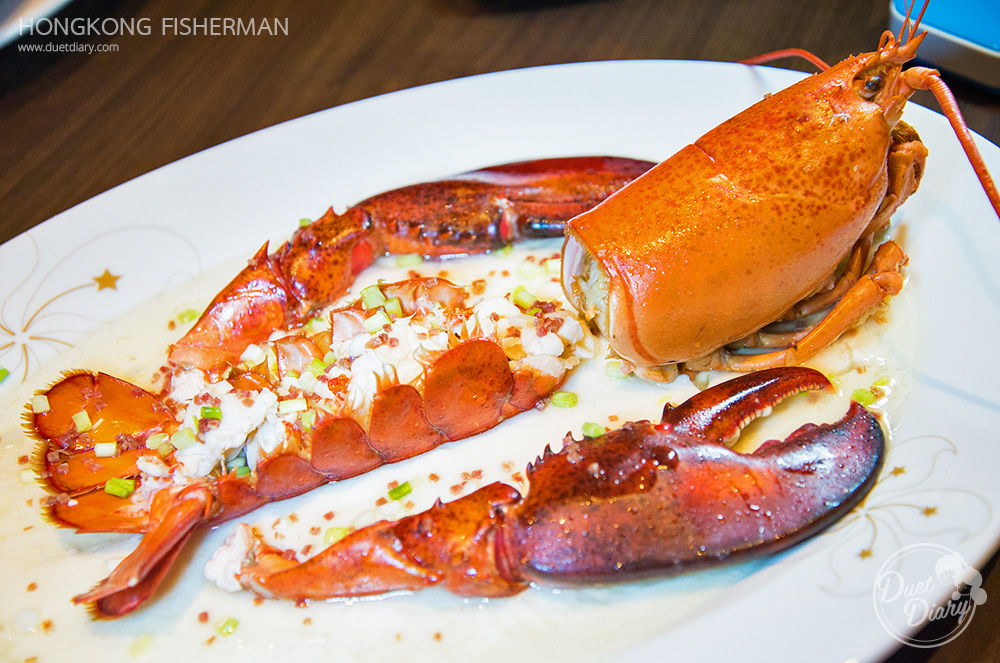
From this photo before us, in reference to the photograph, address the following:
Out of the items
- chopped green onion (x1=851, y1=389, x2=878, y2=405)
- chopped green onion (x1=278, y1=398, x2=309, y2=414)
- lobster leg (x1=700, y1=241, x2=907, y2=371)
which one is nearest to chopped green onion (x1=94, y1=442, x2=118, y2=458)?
chopped green onion (x1=278, y1=398, x2=309, y2=414)

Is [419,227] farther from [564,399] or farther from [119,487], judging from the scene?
[119,487]

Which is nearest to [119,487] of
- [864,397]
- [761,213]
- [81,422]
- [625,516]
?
[81,422]

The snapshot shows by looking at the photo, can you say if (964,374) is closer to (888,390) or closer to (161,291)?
(888,390)

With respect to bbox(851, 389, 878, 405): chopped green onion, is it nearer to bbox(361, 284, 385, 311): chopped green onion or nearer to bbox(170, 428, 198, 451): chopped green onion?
bbox(361, 284, 385, 311): chopped green onion

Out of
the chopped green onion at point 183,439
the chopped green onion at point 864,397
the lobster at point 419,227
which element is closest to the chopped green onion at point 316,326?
the lobster at point 419,227

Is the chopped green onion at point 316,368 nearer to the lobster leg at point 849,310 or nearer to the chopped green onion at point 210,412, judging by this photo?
the chopped green onion at point 210,412

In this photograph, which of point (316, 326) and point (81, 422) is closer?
point (81, 422)

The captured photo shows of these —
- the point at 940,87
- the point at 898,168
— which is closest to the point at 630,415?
the point at 898,168
